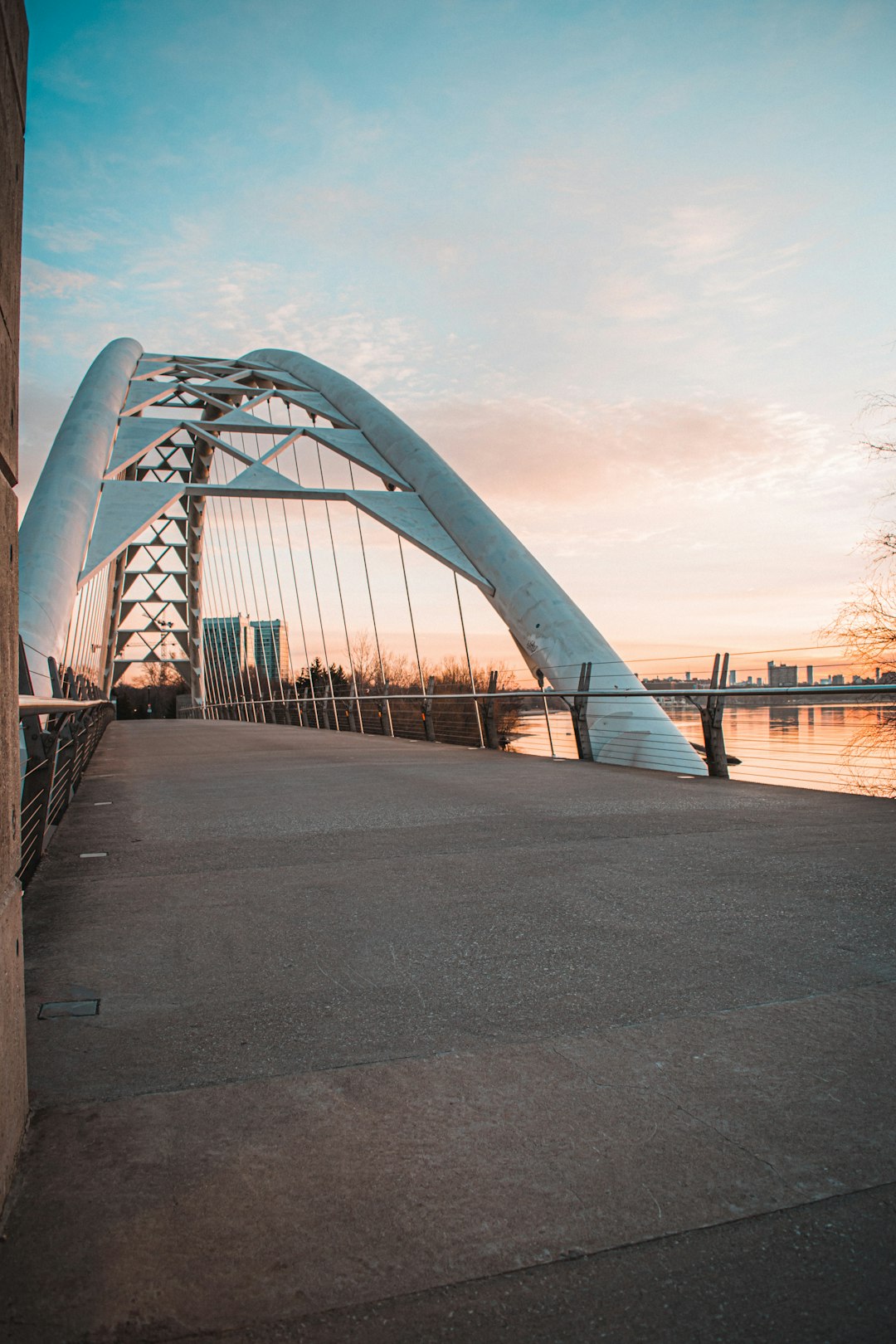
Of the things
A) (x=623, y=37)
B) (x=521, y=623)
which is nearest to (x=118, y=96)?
(x=623, y=37)

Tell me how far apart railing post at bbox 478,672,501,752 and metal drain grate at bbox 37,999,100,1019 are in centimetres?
994

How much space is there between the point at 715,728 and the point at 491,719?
4.97m

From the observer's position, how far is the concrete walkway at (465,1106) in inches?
55.6

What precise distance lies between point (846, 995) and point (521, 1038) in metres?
0.93

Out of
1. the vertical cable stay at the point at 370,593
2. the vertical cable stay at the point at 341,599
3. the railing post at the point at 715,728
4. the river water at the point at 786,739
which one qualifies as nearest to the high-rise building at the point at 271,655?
the vertical cable stay at the point at 341,599

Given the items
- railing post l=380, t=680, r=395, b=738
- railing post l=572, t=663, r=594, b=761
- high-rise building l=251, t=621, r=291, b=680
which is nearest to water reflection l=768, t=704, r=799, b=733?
railing post l=572, t=663, r=594, b=761

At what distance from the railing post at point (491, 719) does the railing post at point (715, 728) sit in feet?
15.5

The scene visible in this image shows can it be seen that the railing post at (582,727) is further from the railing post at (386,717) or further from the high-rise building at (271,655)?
the high-rise building at (271,655)

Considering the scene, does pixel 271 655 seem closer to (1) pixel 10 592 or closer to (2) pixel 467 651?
(2) pixel 467 651

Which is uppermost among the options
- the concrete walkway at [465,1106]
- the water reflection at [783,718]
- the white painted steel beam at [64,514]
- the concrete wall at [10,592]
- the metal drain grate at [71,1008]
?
the white painted steel beam at [64,514]

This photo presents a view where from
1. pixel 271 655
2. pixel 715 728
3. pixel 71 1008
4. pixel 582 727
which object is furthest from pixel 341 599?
pixel 71 1008

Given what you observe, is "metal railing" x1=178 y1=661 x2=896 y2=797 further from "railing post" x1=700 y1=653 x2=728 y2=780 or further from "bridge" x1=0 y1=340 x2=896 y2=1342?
"bridge" x1=0 y1=340 x2=896 y2=1342

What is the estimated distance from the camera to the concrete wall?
171 cm

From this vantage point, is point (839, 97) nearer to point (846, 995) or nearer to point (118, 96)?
point (118, 96)
